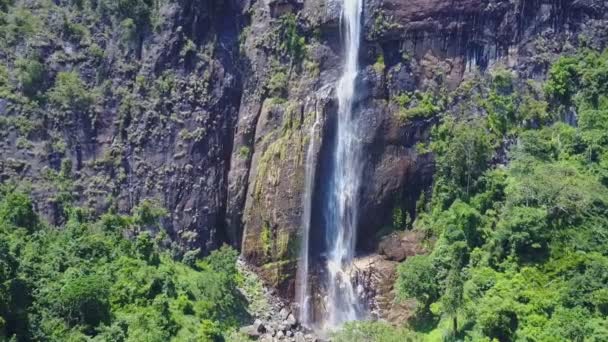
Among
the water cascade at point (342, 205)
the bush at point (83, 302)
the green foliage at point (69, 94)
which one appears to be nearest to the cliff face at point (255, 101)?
the green foliage at point (69, 94)

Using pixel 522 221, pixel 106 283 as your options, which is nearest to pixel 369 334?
pixel 522 221

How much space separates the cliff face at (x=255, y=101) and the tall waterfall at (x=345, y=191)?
553 mm

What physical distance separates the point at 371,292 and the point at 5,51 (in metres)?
22.3

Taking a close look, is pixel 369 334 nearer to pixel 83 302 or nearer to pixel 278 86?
pixel 83 302

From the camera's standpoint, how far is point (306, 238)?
122ft

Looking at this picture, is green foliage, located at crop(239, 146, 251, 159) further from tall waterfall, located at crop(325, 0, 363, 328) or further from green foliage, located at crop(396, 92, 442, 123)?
green foliage, located at crop(396, 92, 442, 123)

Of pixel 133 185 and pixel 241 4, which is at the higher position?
pixel 241 4

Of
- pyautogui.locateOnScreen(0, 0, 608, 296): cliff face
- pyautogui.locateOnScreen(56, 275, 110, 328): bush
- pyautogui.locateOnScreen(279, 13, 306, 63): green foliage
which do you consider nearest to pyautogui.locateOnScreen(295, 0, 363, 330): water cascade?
pyautogui.locateOnScreen(0, 0, 608, 296): cliff face

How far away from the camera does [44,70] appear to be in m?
37.3

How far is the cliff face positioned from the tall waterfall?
1.82 feet

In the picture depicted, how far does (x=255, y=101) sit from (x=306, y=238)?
8061mm

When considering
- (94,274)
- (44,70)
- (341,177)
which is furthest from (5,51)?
(341,177)

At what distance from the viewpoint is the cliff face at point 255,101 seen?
3688 cm

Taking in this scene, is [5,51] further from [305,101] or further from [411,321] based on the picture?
[411,321]
